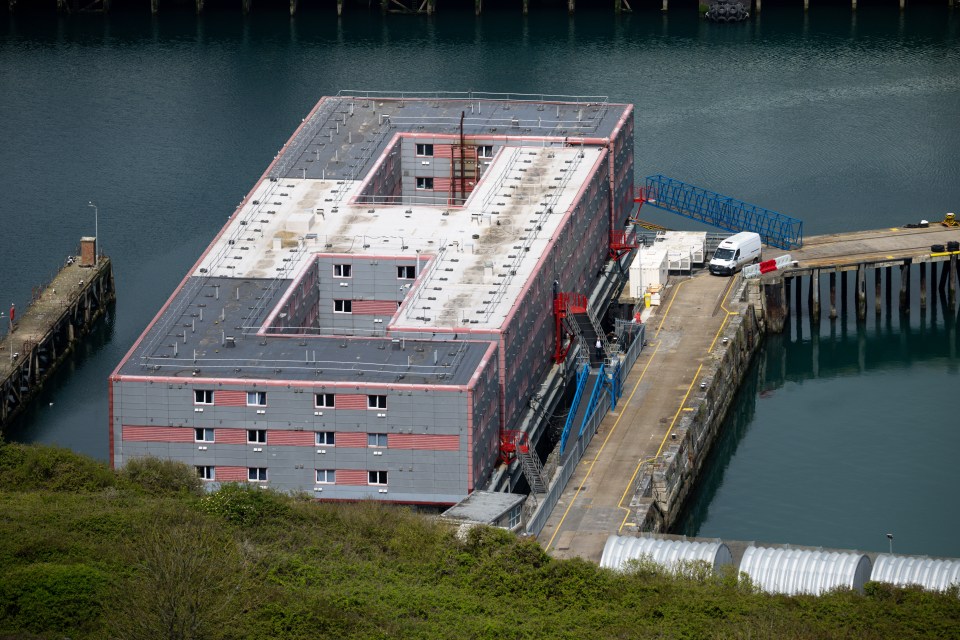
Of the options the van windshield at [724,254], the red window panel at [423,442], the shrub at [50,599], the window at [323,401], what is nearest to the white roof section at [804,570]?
the red window panel at [423,442]

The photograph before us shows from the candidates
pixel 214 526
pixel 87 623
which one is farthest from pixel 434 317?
pixel 87 623

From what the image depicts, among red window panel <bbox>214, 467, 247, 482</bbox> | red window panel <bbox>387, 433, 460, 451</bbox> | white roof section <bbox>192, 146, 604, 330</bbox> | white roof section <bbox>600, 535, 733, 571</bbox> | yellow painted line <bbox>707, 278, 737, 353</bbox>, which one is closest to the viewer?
white roof section <bbox>600, 535, 733, 571</bbox>

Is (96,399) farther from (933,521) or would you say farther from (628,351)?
(933,521)

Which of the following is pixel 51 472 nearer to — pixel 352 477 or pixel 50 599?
pixel 352 477

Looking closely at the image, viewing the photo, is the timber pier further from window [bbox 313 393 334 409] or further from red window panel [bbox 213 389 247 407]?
window [bbox 313 393 334 409]

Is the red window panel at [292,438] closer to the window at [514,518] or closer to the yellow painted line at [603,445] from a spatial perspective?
the window at [514,518]

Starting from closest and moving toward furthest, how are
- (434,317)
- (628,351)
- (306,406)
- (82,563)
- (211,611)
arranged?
(211,611), (82,563), (306,406), (434,317), (628,351)

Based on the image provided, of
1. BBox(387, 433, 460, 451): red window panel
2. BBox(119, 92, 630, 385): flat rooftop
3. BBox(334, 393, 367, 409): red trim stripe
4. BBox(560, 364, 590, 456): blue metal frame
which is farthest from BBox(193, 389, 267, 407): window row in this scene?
BBox(560, 364, 590, 456): blue metal frame

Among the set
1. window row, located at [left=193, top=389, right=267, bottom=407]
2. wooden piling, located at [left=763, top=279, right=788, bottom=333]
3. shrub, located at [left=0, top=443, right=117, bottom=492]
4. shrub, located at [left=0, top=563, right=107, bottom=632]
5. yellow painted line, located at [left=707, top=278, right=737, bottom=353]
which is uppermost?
window row, located at [left=193, top=389, right=267, bottom=407]
